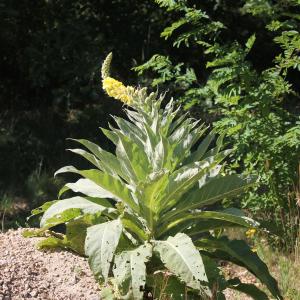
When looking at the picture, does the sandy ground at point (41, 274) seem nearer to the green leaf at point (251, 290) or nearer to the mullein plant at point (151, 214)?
the mullein plant at point (151, 214)

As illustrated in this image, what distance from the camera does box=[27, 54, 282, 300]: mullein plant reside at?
3.67 meters

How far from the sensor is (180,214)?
13.4ft

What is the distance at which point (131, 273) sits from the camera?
363 cm

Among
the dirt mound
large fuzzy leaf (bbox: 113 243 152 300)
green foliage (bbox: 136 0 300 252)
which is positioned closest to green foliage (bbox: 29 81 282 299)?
large fuzzy leaf (bbox: 113 243 152 300)

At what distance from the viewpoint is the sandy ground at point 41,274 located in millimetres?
3752

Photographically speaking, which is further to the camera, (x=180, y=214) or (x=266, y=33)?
(x=266, y=33)

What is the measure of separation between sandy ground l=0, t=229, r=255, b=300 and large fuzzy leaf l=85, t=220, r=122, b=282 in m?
0.27

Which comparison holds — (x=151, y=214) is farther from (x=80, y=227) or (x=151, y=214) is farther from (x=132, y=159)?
(x=80, y=227)

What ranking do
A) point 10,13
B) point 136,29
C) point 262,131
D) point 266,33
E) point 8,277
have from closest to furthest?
point 8,277
point 262,131
point 10,13
point 136,29
point 266,33

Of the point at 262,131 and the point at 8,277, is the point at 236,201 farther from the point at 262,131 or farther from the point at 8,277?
the point at 8,277

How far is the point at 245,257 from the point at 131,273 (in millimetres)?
801

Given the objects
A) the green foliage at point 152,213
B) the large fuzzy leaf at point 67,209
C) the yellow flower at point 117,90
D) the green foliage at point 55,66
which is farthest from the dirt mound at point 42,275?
the green foliage at point 55,66

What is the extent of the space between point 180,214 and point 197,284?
0.61 metres

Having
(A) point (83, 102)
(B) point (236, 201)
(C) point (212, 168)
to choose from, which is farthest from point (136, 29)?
(C) point (212, 168)
